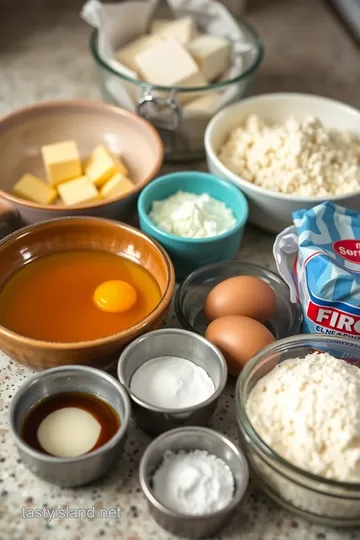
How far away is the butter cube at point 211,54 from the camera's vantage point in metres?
1.50

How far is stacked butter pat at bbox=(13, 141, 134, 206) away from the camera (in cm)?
130

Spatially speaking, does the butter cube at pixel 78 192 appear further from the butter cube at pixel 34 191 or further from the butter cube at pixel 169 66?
the butter cube at pixel 169 66

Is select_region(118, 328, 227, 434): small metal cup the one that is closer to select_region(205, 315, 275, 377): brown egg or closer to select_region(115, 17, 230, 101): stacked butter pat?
select_region(205, 315, 275, 377): brown egg

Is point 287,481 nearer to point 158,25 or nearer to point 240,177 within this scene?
point 240,177

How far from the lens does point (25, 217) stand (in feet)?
3.97

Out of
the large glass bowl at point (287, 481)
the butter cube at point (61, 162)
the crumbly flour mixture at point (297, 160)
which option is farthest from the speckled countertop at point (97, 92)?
the butter cube at point (61, 162)

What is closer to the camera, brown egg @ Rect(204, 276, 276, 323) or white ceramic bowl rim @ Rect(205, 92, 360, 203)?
brown egg @ Rect(204, 276, 276, 323)

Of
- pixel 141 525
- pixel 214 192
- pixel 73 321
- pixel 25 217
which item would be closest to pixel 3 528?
pixel 141 525

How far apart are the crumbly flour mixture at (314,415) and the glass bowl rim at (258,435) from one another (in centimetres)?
2

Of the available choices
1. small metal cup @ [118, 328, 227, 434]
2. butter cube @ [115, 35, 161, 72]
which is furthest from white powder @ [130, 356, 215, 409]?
butter cube @ [115, 35, 161, 72]

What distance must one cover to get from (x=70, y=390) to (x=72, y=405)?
0.02 meters

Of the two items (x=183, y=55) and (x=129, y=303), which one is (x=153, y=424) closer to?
(x=129, y=303)

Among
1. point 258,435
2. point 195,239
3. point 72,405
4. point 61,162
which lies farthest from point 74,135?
point 258,435

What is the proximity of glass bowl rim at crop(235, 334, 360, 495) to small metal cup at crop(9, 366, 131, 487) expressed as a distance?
0.51 feet
